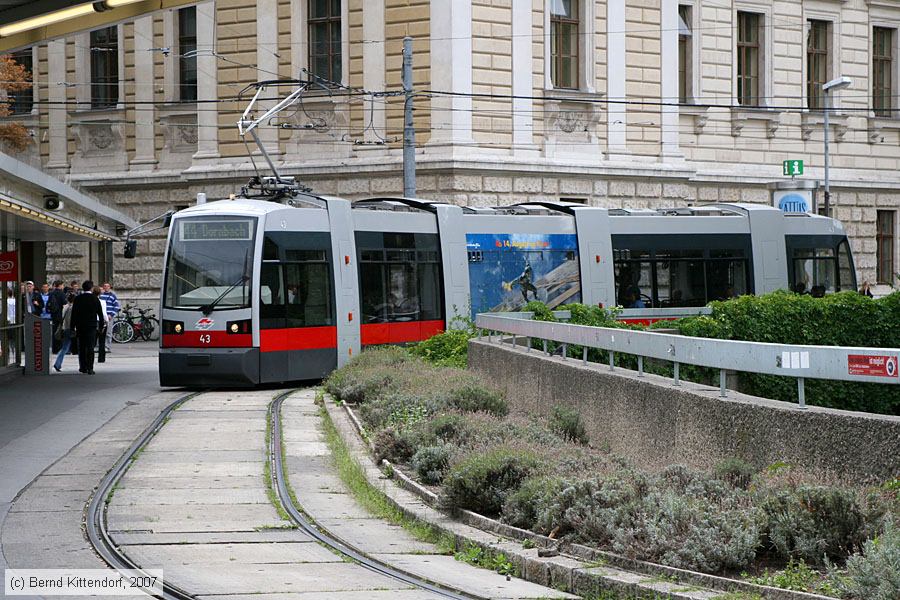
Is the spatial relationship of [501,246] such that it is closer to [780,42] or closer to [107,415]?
[107,415]

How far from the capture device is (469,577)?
903 cm

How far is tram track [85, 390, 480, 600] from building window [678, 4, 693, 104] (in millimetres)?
27792

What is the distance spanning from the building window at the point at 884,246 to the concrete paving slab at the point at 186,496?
1408 inches

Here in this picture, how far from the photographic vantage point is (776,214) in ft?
103

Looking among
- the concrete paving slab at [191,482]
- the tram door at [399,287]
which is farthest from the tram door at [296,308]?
the concrete paving slab at [191,482]

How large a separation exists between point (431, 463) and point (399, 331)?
14286 millimetres

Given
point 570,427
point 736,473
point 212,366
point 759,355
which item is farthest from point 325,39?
point 736,473

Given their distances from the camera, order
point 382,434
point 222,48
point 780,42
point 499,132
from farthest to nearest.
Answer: point 780,42 → point 222,48 → point 499,132 → point 382,434

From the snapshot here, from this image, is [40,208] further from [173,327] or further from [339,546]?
[339,546]

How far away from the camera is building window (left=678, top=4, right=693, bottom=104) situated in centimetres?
4153

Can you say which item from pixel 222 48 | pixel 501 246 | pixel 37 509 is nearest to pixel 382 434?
pixel 37 509

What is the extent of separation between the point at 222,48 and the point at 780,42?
54.8 feet

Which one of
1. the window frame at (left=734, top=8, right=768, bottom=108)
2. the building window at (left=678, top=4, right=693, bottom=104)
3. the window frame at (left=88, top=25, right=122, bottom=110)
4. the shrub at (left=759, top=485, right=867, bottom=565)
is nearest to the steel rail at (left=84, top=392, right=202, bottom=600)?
the shrub at (left=759, top=485, right=867, bottom=565)

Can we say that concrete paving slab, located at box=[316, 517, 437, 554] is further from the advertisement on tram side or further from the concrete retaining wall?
the advertisement on tram side
